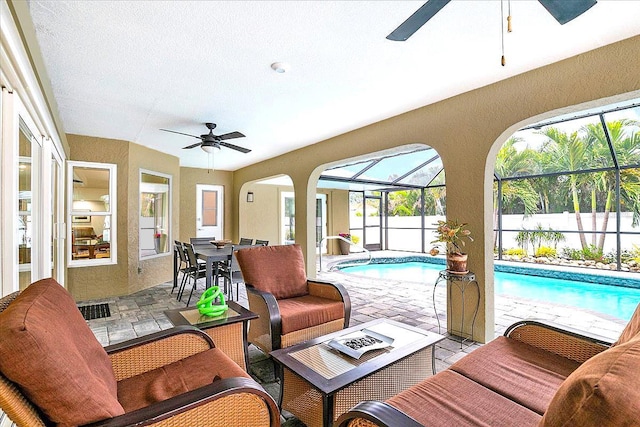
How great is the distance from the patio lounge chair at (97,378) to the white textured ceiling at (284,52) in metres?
1.75


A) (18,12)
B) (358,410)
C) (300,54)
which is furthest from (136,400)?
(300,54)

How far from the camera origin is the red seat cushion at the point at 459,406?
1250 mm

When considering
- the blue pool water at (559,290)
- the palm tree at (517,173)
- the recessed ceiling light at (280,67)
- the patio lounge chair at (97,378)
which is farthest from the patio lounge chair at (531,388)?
the palm tree at (517,173)

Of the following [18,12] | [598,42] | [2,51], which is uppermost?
[598,42]

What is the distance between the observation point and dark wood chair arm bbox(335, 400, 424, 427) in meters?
1.12

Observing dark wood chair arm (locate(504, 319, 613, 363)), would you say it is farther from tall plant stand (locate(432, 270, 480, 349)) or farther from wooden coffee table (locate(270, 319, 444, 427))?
tall plant stand (locate(432, 270, 480, 349))

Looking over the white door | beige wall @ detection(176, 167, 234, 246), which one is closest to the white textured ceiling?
beige wall @ detection(176, 167, 234, 246)

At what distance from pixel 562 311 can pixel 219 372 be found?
15.5ft

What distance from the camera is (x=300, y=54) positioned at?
2.49 metres

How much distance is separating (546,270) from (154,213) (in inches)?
339

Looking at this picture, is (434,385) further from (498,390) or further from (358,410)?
(358,410)

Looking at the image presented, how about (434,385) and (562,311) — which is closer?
(434,385)

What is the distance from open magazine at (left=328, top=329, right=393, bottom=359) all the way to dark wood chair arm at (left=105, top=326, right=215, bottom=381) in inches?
31.7

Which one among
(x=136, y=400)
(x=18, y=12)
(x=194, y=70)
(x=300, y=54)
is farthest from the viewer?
(x=194, y=70)
